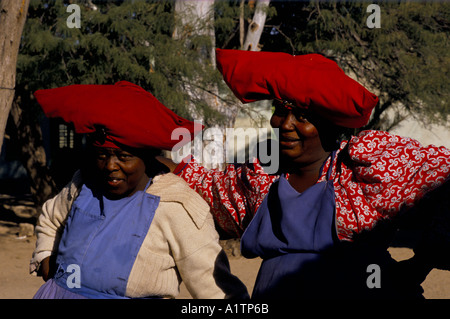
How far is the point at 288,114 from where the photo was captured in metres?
2.26

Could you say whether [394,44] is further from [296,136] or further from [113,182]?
[113,182]

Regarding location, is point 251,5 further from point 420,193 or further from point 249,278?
point 420,193

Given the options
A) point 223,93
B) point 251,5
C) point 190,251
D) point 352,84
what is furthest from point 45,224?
point 251,5

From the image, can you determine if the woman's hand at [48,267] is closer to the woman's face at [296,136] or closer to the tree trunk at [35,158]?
the woman's face at [296,136]

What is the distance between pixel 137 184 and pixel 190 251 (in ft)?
1.33

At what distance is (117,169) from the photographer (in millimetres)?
2340

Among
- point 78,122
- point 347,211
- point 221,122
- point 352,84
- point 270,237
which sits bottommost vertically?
point 221,122

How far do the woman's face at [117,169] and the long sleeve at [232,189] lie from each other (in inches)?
11.6

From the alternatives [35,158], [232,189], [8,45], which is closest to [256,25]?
[35,158]

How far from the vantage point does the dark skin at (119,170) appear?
2.33 m

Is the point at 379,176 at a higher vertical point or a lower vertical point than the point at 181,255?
higher

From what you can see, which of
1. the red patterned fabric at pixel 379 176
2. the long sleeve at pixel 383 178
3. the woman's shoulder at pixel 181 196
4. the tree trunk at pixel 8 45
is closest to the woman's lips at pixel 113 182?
the woman's shoulder at pixel 181 196

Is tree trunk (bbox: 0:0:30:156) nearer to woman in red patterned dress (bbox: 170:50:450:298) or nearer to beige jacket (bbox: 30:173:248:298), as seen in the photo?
beige jacket (bbox: 30:173:248:298)

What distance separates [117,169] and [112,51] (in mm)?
4670
